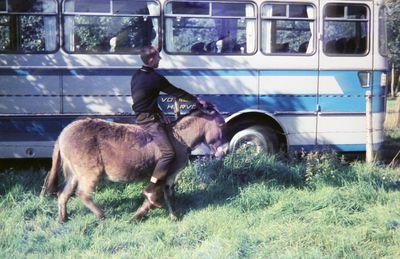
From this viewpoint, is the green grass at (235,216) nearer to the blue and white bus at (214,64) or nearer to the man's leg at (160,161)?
the man's leg at (160,161)

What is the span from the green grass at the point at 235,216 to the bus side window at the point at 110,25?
2143 millimetres

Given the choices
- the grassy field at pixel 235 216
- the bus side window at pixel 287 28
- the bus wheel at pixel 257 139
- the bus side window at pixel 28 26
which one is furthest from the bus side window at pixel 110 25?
the grassy field at pixel 235 216

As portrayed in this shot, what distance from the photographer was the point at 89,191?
550 cm

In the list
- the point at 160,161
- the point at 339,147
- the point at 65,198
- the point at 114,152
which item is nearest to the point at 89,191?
the point at 65,198

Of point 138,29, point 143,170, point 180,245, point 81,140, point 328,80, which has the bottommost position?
point 180,245

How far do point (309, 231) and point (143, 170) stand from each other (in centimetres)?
184

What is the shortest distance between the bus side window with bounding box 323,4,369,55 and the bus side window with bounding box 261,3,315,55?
269 millimetres

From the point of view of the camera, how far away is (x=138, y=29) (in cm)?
809

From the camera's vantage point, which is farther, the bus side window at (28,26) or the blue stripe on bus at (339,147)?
the blue stripe on bus at (339,147)

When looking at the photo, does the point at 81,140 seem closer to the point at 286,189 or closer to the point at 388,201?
the point at 286,189

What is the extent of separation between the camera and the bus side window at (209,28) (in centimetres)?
814

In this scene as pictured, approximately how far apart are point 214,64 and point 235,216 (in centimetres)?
322

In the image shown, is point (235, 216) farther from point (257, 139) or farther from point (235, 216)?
point (257, 139)

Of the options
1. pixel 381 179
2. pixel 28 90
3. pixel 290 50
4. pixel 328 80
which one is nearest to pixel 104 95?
pixel 28 90
